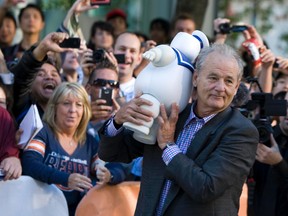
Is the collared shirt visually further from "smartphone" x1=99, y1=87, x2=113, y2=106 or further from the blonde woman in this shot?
"smartphone" x1=99, y1=87, x2=113, y2=106

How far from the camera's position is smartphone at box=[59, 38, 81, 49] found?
646 cm


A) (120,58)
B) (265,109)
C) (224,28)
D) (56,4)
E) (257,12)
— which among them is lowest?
(257,12)

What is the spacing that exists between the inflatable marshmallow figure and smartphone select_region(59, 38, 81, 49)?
7.09 ft

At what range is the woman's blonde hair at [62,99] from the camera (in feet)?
19.9

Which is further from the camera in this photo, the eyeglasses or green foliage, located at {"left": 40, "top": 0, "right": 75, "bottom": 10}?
green foliage, located at {"left": 40, "top": 0, "right": 75, "bottom": 10}

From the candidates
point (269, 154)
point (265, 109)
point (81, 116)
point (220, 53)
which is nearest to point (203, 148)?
point (220, 53)

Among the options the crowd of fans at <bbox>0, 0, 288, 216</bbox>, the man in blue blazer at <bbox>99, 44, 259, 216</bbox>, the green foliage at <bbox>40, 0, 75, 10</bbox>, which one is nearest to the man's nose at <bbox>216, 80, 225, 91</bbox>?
the man in blue blazer at <bbox>99, 44, 259, 216</bbox>

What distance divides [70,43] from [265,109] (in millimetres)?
1825

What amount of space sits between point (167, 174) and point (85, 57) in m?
3.07

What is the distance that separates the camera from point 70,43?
21.5ft

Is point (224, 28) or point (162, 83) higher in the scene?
point (162, 83)

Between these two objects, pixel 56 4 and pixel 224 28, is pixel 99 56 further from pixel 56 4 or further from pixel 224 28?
pixel 56 4

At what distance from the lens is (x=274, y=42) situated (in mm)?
17438

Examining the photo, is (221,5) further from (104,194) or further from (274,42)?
(104,194)
